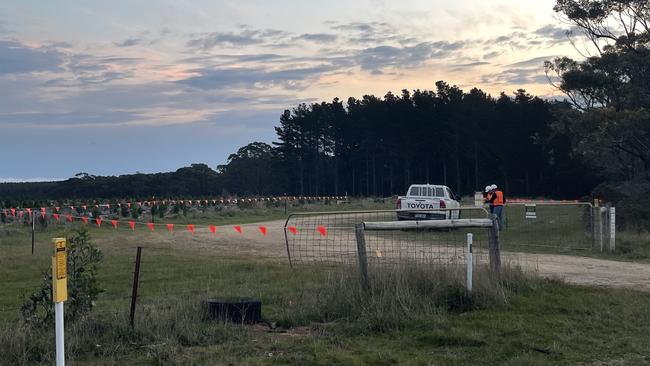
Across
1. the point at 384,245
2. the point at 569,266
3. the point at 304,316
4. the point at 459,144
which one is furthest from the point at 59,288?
the point at 459,144

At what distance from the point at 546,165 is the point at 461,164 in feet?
35.3

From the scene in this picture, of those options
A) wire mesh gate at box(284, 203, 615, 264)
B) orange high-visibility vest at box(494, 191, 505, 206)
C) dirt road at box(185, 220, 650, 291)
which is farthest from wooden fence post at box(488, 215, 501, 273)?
orange high-visibility vest at box(494, 191, 505, 206)

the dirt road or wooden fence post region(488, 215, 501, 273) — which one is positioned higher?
wooden fence post region(488, 215, 501, 273)

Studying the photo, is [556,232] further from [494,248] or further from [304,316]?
[304,316]

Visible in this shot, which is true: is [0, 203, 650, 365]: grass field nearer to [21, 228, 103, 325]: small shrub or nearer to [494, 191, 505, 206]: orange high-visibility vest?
[21, 228, 103, 325]: small shrub

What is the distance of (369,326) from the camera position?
7.83 metres

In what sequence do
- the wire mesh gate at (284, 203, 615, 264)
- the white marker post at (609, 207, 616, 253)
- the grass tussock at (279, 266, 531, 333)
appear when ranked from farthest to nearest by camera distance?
the white marker post at (609, 207, 616, 253) → the wire mesh gate at (284, 203, 615, 264) → the grass tussock at (279, 266, 531, 333)

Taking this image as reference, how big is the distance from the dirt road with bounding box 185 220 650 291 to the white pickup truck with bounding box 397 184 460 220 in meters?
5.50

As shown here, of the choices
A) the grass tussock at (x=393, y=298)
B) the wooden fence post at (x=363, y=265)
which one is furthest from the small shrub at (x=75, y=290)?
the wooden fence post at (x=363, y=265)

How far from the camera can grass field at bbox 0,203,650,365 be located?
21.7 ft

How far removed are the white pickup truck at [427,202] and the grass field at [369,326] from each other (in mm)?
13135

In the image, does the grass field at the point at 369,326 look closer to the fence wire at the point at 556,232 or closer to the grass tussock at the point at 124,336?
the grass tussock at the point at 124,336

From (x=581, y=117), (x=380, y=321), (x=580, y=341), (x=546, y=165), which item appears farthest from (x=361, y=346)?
(x=546, y=165)

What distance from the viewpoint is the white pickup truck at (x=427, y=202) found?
79.0 feet
